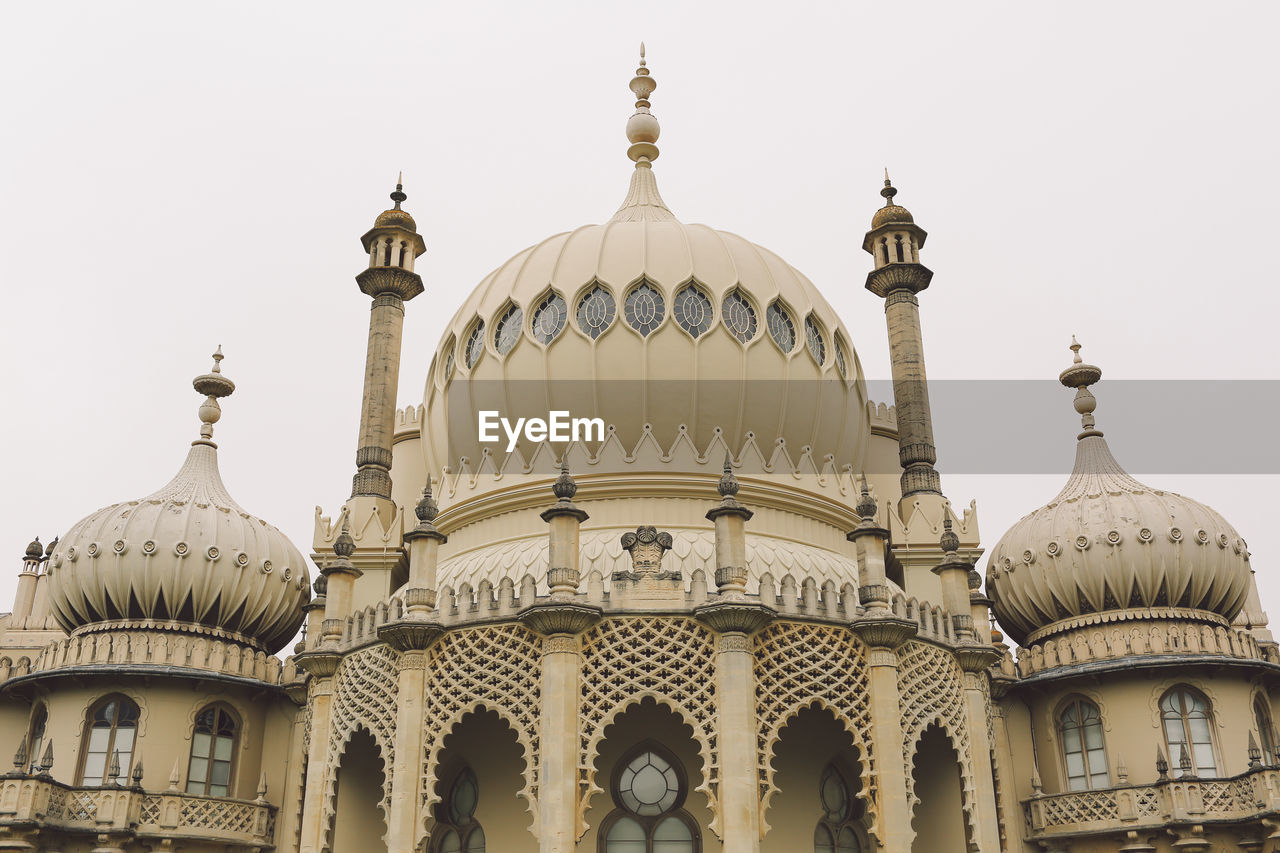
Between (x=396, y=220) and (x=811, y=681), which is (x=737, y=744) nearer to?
(x=811, y=681)

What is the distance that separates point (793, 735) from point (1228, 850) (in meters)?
7.91

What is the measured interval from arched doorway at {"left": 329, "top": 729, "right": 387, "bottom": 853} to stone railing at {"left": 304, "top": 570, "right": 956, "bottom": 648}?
276cm

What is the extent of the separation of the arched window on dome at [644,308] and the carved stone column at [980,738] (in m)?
7.55

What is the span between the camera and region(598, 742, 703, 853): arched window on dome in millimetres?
Answer: 17281

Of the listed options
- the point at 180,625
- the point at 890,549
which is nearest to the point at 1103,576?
the point at 890,549

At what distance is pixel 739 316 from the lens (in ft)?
69.2

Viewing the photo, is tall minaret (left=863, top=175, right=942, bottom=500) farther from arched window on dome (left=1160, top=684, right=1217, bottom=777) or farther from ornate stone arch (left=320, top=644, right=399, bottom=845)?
ornate stone arch (left=320, top=644, right=399, bottom=845)

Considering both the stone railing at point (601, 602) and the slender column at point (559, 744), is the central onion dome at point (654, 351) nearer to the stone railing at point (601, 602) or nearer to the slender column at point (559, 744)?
the stone railing at point (601, 602)

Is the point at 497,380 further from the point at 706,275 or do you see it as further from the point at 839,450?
the point at 839,450

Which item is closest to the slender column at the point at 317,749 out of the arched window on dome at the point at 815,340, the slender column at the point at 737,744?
the slender column at the point at 737,744

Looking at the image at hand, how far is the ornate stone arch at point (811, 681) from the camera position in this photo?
52.7 feet

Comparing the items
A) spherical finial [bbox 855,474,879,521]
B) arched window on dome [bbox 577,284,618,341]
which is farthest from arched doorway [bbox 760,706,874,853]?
arched window on dome [bbox 577,284,618,341]

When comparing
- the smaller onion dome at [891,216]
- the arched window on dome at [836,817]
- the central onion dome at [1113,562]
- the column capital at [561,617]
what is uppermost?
the smaller onion dome at [891,216]

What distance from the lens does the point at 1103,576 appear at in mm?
22078
